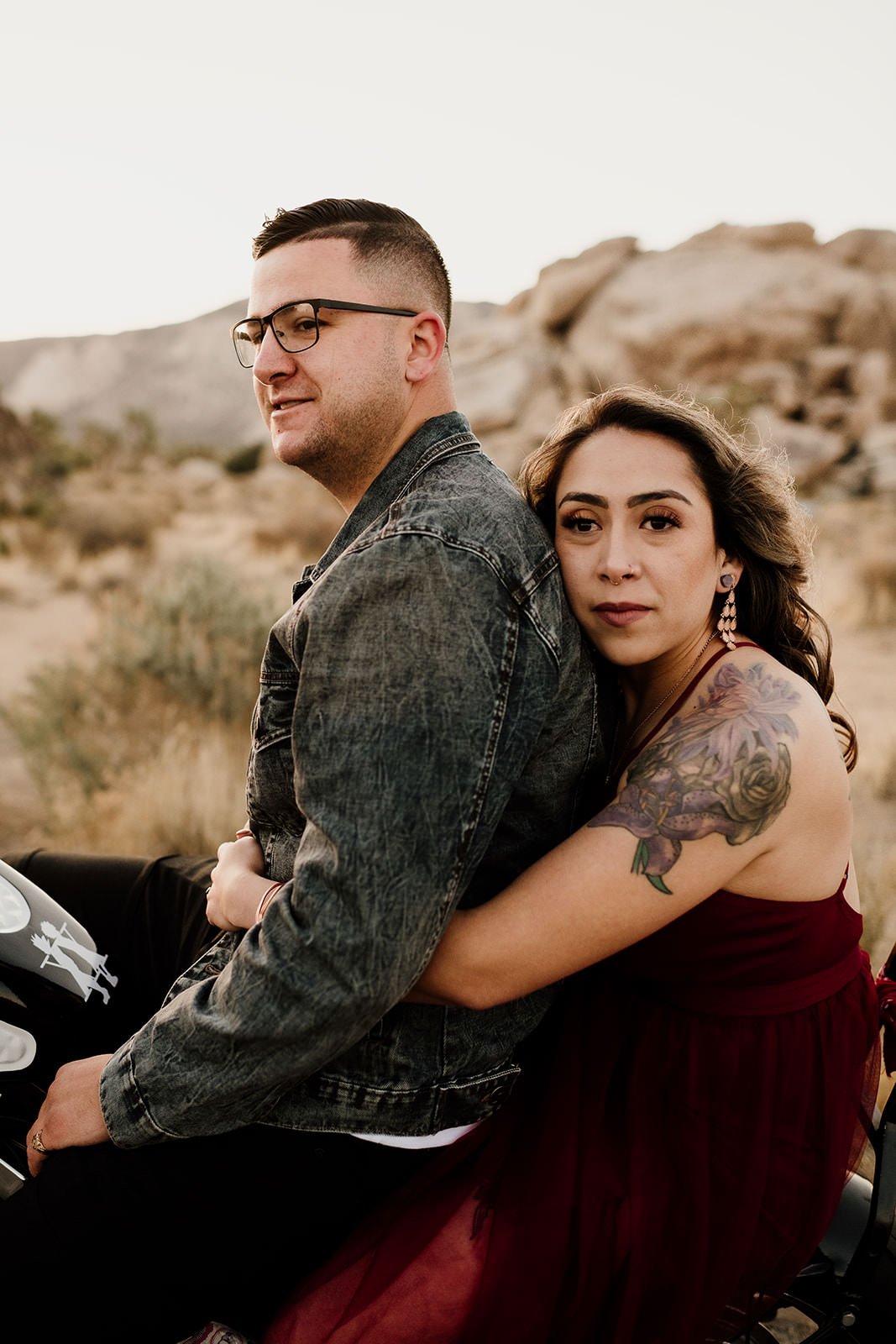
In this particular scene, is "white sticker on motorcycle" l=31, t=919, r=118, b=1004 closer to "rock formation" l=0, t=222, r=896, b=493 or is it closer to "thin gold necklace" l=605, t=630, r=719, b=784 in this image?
"thin gold necklace" l=605, t=630, r=719, b=784

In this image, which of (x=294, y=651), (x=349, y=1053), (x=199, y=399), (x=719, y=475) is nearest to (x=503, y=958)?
(x=349, y=1053)

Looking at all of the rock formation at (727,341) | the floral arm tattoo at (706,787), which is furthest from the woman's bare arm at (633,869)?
the rock formation at (727,341)

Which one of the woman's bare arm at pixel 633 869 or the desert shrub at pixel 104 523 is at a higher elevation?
the desert shrub at pixel 104 523

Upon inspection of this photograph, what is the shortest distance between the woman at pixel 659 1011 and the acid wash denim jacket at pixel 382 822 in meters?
0.13

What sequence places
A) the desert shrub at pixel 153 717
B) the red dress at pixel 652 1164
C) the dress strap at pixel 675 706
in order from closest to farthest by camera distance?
the red dress at pixel 652 1164, the dress strap at pixel 675 706, the desert shrub at pixel 153 717

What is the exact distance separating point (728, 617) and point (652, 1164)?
0.95 meters

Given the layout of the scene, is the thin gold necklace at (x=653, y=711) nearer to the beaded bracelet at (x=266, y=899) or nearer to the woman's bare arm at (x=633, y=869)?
the woman's bare arm at (x=633, y=869)

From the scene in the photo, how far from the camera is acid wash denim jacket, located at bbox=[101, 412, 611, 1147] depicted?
4.37ft

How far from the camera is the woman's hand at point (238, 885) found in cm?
168

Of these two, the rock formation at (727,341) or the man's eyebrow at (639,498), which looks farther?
the rock formation at (727,341)

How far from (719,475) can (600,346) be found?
26187 millimetres

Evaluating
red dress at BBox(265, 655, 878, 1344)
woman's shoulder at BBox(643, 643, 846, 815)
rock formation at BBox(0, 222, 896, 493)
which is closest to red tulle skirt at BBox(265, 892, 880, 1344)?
red dress at BBox(265, 655, 878, 1344)

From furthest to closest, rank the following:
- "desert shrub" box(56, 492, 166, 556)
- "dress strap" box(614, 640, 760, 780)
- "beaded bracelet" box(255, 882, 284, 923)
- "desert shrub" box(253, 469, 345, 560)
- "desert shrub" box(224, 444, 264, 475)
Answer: "desert shrub" box(224, 444, 264, 475) < "desert shrub" box(253, 469, 345, 560) < "desert shrub" box(56, 492, 166, 556) < "dress strap" box(614, 640, 760, 780) < "beaded bracelet" box(255, 882, 284, 923)

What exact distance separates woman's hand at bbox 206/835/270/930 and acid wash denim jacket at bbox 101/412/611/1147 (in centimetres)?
21
